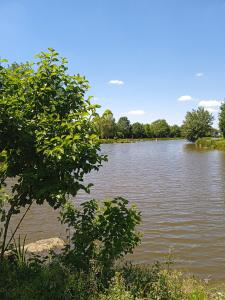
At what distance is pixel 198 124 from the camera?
349 feet

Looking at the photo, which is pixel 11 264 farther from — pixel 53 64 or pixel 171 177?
pixel 171 177

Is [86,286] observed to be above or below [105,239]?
below

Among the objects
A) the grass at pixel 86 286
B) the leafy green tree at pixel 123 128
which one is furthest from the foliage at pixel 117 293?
the leafy green tree at pixel 123 128

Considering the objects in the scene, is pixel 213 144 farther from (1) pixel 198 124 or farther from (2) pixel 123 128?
(2) pixel 123 128

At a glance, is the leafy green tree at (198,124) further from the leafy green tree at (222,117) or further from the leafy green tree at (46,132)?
the leafy green tree at (46,132)

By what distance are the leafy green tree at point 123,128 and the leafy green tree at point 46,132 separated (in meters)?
169

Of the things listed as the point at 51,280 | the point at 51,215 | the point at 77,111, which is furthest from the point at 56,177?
the point at 51,215

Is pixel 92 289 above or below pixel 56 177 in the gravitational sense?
below

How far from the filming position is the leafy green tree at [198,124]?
10684cm

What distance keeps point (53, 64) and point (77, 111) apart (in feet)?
3.57

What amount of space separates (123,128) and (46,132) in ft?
579

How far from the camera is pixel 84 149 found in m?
6.66

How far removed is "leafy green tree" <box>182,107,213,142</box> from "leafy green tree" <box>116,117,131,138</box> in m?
68.2

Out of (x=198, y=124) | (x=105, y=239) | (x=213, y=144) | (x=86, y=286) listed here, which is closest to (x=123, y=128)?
(x=198, y=124)
